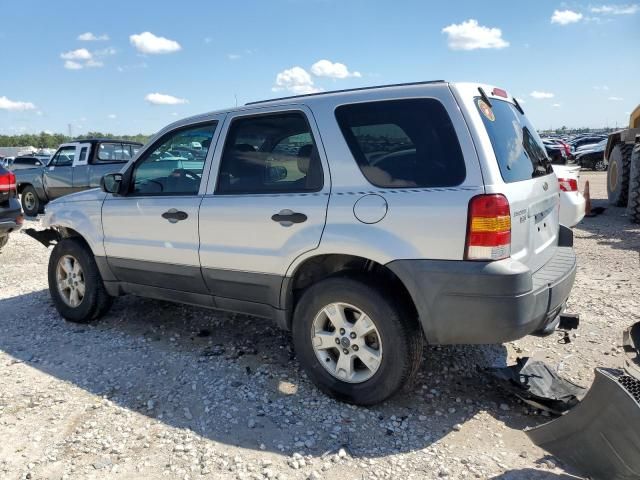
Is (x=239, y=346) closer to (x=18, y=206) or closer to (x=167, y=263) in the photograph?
(x=167, y=263)

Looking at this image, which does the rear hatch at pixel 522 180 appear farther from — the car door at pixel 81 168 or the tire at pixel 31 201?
the tire at pixel 31 201

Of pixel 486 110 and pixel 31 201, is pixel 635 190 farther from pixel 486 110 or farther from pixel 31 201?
pixel 31 201

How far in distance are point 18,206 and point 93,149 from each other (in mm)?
4267

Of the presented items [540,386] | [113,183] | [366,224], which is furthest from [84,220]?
[540,386]

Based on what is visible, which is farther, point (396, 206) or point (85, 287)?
point (85, 287)

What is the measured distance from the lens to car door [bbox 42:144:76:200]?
467 inches

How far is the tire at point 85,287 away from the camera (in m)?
4.82

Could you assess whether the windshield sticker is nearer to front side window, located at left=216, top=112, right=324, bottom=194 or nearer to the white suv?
the white suv

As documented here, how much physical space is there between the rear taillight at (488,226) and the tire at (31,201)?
41.8 feet

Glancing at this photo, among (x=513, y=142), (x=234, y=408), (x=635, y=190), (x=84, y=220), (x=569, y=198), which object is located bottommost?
(x=234, y=408)

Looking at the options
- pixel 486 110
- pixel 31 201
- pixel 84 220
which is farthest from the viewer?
pixel 31 201

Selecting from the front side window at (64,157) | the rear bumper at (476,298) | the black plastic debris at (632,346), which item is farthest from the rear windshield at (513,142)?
the front side window at (64,157)

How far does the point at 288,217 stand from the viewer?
3.40 metres

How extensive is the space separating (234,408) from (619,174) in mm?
10934
